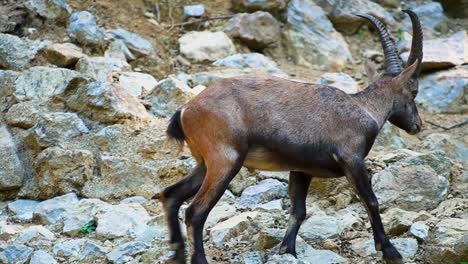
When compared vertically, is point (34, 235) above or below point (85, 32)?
above

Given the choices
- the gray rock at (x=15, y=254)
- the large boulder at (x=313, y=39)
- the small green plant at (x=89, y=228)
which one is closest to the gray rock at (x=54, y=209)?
the small green plant at (x=89, y=228)

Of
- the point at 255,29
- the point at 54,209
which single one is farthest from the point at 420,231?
the point at 255,29

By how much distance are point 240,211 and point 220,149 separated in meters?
2.04

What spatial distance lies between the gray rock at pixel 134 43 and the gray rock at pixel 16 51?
1299 mm

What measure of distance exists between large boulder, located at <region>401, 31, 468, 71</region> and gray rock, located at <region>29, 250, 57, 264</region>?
6816 millimetres

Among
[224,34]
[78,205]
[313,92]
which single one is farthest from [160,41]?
[313,92]

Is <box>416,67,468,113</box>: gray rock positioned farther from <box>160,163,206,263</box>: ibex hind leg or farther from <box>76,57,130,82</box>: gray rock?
<box>160,163,206,263</box>: ibex hind leg

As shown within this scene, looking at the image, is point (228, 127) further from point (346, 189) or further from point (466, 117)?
point (466, 117)

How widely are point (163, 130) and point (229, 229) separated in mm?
2304

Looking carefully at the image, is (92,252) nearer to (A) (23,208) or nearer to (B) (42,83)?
(A) (23,208)

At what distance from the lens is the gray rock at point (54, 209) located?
8273 mm

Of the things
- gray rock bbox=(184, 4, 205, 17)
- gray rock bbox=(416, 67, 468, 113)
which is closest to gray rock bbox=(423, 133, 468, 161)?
gray rock bbox=(416, 67, 468, 113)

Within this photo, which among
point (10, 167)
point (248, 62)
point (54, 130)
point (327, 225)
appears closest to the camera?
point (327, 225)

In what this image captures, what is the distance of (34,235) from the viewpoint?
7.70 metres
